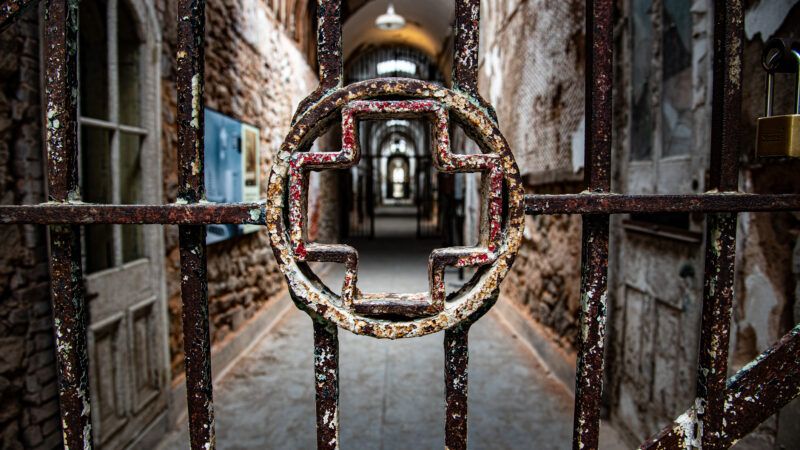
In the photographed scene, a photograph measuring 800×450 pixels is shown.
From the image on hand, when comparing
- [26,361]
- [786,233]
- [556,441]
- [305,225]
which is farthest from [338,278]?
[305,225]

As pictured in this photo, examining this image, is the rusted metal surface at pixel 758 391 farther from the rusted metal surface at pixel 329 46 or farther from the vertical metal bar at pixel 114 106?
the vertical metal bar at pixel 114 106

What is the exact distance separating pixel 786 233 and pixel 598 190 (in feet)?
4.07

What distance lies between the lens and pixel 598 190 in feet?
2.48

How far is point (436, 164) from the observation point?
74cm

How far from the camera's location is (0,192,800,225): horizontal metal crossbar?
28.9 inches

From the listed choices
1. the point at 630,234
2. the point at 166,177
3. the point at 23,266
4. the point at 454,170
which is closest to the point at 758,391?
the point at 454,170

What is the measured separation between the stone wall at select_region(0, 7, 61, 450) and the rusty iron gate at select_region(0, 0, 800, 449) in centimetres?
147

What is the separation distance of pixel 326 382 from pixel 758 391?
68cm

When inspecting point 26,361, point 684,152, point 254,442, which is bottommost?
point 254,442

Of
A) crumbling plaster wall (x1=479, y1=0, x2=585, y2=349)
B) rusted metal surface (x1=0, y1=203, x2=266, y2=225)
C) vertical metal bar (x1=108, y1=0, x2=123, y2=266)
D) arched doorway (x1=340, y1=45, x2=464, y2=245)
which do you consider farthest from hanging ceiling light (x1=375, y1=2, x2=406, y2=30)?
rusted metal surface (x1=0, y1=203, x2=266, y2=225)

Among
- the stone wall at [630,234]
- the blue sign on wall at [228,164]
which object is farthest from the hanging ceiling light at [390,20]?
the blue sign on wall at [228,164]

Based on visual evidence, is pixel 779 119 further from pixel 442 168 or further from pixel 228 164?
pixel 228 164

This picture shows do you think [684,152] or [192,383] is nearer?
[192,383]

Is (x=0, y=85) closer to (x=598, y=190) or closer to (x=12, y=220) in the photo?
(x=12, y=220)
